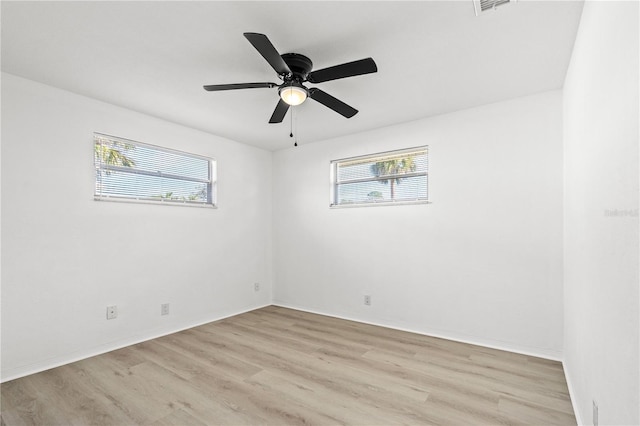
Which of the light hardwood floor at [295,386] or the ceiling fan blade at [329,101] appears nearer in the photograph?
the light hardwood floor at [295,386]

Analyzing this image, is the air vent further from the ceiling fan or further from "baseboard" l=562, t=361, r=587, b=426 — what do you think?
"baseboard" l=562, t=361, r=587, b=426

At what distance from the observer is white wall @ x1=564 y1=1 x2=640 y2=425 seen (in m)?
1.03

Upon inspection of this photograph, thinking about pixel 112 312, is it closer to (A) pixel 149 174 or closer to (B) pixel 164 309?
(B) pixel 164 309

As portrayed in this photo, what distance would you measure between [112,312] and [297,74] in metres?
2.95

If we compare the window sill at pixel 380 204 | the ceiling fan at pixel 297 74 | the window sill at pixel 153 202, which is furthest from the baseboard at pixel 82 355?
the ceiling fan at pixel 297 74

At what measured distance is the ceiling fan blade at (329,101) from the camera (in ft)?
7.91

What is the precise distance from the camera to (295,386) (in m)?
2.43

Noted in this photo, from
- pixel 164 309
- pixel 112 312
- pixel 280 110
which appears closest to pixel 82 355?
pixel 112 312

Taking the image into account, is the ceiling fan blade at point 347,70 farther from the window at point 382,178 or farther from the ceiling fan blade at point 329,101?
the window at point 382,178

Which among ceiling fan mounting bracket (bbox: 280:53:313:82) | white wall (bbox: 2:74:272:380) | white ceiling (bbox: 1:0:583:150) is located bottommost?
white wall (bbox: 2:74:272:380)

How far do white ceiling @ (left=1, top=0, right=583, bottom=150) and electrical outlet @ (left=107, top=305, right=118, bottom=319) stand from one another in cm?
210

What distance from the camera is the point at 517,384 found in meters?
2.42

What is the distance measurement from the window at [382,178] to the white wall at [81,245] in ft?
5.67

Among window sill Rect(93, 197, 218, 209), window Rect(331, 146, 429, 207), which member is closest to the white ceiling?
window Rect(331, 146, 429, 207)
